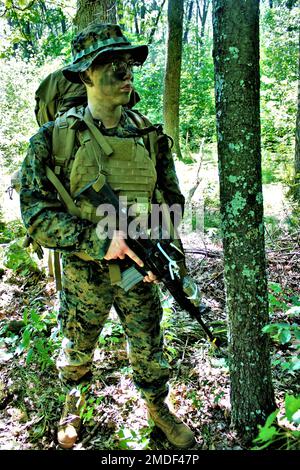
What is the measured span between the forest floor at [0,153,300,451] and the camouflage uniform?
35 centimetres

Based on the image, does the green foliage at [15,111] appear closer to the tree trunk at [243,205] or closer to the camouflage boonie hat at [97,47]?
the camouflage boonie hat at [97,47]

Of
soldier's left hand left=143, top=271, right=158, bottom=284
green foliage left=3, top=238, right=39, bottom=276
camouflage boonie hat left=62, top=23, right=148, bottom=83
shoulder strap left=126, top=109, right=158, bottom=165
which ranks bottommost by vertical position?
green foliage left=3, top=238, right=39, bottom=276

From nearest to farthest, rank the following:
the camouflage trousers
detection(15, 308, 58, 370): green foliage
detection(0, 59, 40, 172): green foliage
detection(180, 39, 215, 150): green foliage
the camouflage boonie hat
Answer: the camouflage boonie hat → the camouflage trousers → detection(15, 308, 58, 370): green foliage → detection(0, 59, 40, 172): green foliage → detection(180, 39, 215, 150): green foliage

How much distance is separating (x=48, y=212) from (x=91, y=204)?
26cm

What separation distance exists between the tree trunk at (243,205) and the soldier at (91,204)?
0.52 m

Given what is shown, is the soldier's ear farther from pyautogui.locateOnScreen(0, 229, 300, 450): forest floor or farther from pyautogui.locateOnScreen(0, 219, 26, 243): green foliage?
pyautogui.locateOnScreen(0, 219, 26, 243): green foliage

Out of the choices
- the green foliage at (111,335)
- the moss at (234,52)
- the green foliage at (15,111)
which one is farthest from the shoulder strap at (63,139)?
the green foliage at (15,111)

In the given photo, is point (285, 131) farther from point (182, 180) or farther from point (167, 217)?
point (167, 217)

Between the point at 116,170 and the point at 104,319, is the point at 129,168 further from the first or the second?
the point at 104,319

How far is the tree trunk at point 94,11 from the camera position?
419 centimetres

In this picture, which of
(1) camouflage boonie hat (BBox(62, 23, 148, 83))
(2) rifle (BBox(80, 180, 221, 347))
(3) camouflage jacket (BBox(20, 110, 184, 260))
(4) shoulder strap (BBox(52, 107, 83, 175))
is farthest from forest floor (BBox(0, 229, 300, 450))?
(1) camouflage boonie hat (BBox(62, 23, 148, 83))

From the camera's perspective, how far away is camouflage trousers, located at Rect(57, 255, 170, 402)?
2.46m

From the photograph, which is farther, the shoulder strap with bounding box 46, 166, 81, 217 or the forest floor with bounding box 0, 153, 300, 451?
the forest floor with bounding box 0, 153, 300, 451

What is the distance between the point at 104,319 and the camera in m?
2.57
